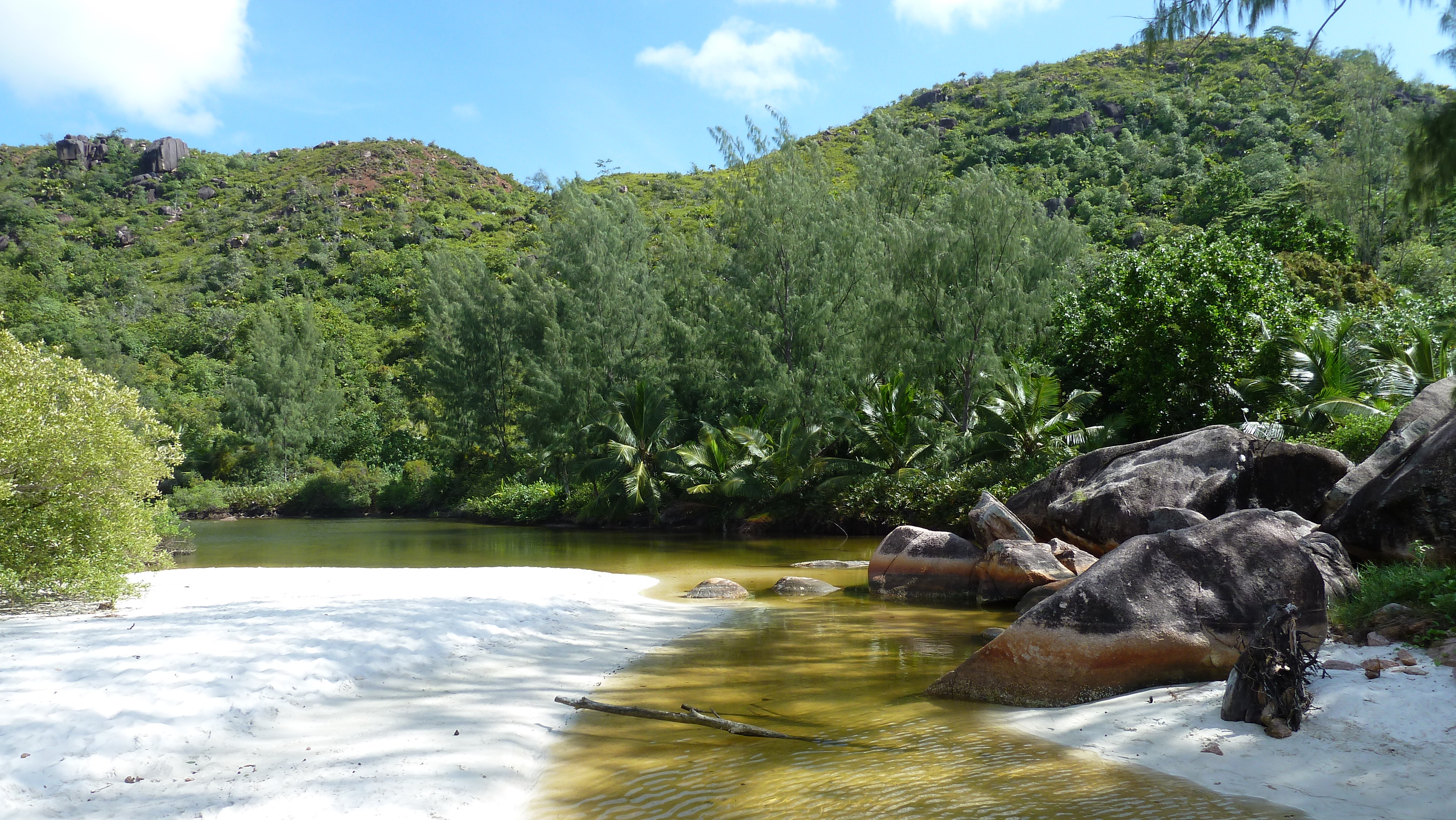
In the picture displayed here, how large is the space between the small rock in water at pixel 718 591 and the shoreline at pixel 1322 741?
660 centimetres

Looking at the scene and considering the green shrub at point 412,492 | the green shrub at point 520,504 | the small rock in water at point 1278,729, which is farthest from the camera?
the green shrub at point 412,492

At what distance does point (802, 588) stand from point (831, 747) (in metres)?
7.03

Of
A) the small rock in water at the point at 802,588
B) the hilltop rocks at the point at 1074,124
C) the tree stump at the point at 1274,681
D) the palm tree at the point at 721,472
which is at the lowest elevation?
the small rock in water at the point at 802,588

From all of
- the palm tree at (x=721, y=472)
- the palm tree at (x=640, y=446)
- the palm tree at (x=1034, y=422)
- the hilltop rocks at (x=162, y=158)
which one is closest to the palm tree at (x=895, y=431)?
the palm tree at (x=1034, y=422)

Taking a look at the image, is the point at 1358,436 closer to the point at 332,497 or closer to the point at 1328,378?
the point at 1328,378

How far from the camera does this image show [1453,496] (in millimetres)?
6824

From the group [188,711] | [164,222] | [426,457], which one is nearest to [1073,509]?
[188,711]

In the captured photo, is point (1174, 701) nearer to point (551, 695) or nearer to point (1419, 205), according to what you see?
point (1419, 205)

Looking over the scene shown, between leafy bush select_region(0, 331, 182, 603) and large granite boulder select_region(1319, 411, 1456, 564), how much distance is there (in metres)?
13.2

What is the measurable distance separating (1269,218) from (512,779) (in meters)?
38.5

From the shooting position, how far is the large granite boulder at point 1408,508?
6836 mm

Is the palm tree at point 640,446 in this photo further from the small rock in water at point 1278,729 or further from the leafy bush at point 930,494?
the small rock in water at point 1278,729

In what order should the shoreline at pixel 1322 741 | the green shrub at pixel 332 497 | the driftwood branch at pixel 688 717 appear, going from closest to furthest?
1. the shoreline at pixel 1322 741
2. the driftwood branch at pixel 688 717
3. the green shrub at pixel 332 497

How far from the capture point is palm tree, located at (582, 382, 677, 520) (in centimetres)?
2625
